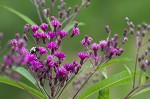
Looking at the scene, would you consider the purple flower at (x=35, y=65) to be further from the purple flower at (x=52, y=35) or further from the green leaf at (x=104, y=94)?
the green leaf at (x=104, y=94)

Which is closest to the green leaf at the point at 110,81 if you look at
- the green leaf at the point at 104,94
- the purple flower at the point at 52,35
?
the green leaf at the point at 104,94

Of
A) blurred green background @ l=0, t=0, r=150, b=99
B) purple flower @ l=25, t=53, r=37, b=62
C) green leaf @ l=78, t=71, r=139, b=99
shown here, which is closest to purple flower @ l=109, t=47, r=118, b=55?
green leaf @ l=78, t=71, r=139, b=99

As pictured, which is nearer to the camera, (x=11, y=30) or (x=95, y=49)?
(x=95, y=49)

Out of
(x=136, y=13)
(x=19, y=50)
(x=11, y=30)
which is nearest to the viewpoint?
(x=19, y=50)

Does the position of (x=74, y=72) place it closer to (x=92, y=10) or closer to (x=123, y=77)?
(x=123, y=77)

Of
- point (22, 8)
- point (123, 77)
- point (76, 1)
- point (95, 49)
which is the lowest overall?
point (123, 77)

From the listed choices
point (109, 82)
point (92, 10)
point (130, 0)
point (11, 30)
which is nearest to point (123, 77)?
point (109, 82)

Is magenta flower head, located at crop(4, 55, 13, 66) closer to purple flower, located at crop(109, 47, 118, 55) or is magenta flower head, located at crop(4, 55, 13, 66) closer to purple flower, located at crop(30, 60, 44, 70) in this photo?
purple flower, located at crop(30, 60, 44, 70)

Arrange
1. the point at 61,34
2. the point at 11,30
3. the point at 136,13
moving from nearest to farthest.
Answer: the point at 61,34, the point at 11,30, the point at 136,13
